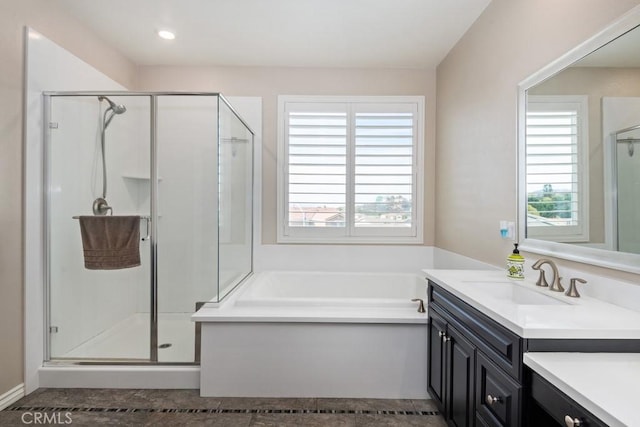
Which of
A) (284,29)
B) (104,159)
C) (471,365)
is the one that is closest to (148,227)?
(104,159)

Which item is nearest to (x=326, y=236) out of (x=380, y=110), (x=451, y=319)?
(x=380, y=110)

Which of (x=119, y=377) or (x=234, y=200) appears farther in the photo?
(x=234, y=200)

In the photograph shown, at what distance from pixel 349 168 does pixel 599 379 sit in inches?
103

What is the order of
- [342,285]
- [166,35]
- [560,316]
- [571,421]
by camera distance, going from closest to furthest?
[571,421] → [560,316] → [166,35] → [342,285]

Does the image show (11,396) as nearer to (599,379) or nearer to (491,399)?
(491,399)

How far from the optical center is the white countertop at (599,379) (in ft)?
2.40

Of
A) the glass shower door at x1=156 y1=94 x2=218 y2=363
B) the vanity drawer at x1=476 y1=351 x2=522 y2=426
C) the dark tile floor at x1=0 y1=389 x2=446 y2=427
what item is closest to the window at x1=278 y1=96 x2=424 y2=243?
the glass shower door at x1=156 y1=94 x2=218 y2=363

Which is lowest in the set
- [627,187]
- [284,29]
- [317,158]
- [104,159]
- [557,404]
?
[557,404]

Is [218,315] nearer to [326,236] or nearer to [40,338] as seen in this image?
[40,338]

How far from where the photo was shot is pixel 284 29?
8.63 ft

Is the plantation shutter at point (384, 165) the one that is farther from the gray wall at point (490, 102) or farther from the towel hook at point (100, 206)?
the towel hook at point (100, 206)

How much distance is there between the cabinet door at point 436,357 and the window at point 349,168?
142 cm

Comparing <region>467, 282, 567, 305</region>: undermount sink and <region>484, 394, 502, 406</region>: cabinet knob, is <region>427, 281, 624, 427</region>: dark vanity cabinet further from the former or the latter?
<region>467, 282, 567, 305</region>: undermount sink

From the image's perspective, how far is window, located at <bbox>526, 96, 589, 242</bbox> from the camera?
5.00 feet
